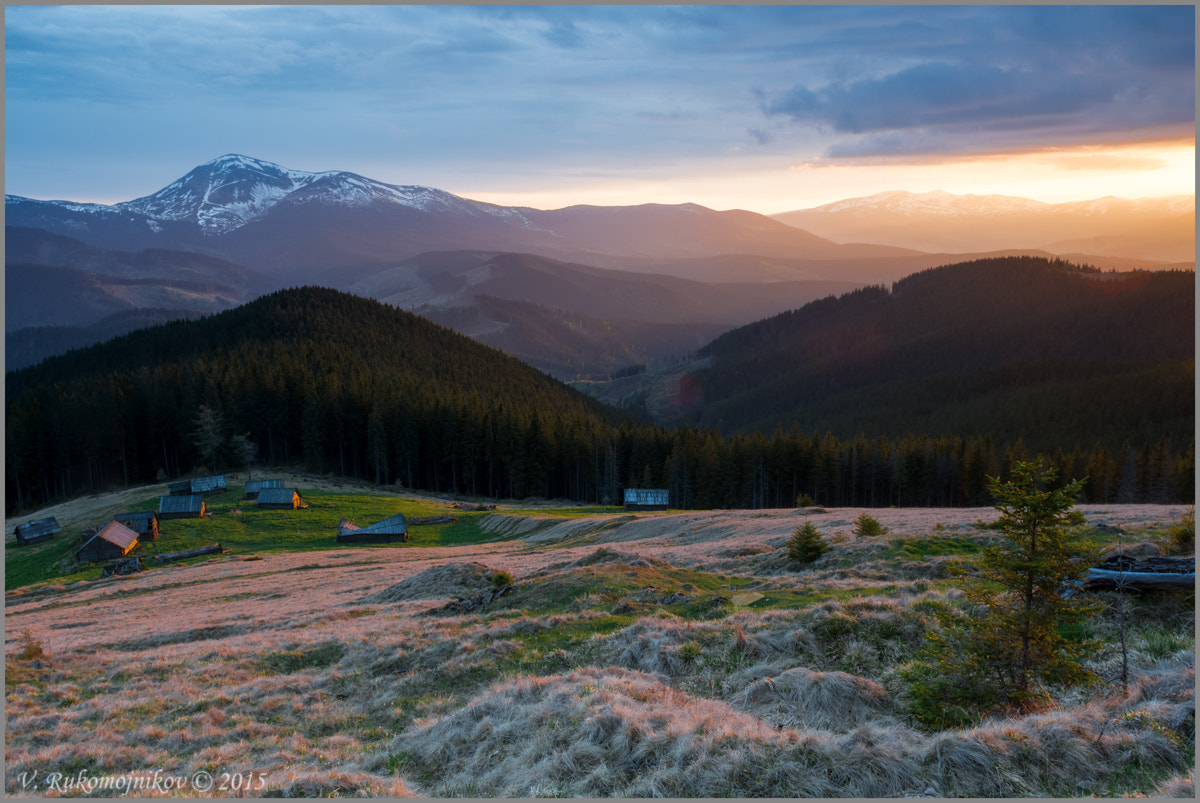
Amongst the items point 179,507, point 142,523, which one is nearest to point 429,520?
point 179,507

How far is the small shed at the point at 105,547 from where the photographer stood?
5725 centimetres

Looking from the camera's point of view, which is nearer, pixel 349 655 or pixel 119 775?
pixel 119 775

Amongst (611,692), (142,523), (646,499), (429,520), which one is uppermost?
(611,692)

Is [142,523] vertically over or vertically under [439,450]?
under

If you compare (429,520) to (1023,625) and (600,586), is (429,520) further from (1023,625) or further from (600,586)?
(1023,625)

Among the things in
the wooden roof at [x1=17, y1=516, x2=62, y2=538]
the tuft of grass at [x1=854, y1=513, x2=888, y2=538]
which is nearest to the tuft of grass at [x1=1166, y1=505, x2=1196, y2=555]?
the tuft of grass at [x1=854, y1=513, x2=888, y2=538]

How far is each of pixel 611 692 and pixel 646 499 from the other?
7269 cm

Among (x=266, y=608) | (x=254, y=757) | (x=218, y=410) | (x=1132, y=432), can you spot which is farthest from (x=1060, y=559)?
(x=1132, y=432)

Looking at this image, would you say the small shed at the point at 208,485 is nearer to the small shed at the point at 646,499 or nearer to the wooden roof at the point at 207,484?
the wooden roof at the point at 207,484

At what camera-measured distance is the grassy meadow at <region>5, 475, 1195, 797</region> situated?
1077 cm

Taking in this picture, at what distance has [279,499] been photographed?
73812 millimetres

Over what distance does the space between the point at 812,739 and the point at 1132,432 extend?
167958 millimetres

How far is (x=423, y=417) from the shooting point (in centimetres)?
9950

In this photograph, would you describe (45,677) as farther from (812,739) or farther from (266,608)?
(812,739)
